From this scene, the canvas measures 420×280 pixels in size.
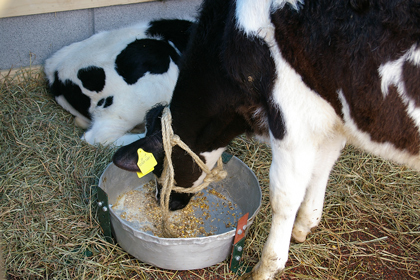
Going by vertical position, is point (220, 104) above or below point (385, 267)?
above

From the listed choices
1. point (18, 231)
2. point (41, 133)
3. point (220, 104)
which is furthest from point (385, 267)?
point (41, 133)

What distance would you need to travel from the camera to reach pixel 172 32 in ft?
12.3

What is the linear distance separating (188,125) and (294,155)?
2.25 feet

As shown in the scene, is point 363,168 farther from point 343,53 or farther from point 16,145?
point 16,145

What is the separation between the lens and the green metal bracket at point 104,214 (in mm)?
2377

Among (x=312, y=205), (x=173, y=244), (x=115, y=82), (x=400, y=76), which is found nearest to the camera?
(x=400, y=76)

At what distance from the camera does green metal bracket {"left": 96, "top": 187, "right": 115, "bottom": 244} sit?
2377 mm

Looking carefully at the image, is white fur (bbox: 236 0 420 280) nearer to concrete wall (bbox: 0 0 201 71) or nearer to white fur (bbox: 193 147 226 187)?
white fur (bbox: 193 147 226 187)

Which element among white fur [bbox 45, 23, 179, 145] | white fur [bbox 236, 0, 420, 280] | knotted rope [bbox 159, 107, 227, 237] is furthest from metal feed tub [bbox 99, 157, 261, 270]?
white fur [bbox 45, 23, 179, 145]

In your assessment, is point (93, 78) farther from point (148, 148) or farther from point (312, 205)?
point (312, 205)

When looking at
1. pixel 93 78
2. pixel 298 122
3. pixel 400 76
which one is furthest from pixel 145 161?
pixel 93 78

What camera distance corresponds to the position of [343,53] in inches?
65.1

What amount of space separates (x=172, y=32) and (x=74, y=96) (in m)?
1.10

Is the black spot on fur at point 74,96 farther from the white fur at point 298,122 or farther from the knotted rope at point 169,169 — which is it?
the white fur at point 298,122
